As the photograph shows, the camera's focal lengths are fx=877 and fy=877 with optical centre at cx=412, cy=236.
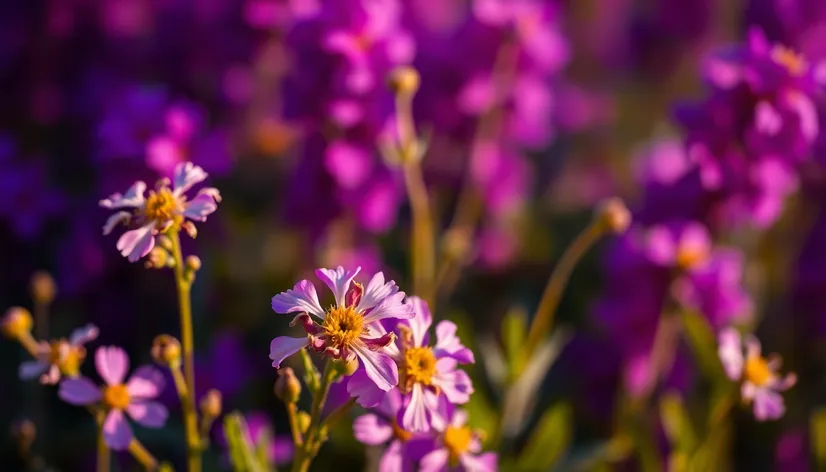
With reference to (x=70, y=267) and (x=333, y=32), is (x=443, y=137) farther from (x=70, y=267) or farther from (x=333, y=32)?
(x=70, y=267)

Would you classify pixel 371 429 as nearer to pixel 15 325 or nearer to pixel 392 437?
pixel 392 437

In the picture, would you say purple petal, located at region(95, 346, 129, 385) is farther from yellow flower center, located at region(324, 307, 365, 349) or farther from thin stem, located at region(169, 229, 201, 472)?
yellow flower center, located at region(324, 307, 365, 349)

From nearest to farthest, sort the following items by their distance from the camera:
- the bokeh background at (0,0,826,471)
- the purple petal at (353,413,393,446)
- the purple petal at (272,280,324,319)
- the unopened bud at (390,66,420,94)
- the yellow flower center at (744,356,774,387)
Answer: the purple petal at (272,280,324,319), the purple petal at (353,413,393,446), the yellow flower center at (744,356,774,387), the unopened bud at (390,66,420,94), the bokeh background at (0,0,826,471)

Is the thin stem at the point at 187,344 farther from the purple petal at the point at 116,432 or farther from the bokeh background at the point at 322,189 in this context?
the bokeh background at the point at 322,189

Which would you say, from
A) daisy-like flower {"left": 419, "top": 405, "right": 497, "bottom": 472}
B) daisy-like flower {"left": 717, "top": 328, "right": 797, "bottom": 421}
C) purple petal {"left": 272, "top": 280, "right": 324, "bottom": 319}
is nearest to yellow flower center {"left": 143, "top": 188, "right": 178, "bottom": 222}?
purple petal {"left": 272, "top": 280, "right": 324, "bottom": 319}

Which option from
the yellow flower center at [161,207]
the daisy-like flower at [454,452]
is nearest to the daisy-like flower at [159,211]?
the yellow flower center at [161,207]

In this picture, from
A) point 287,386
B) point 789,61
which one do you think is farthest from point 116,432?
point 789,61
